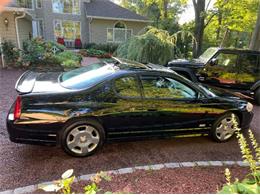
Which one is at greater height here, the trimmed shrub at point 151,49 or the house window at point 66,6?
the house window at point 66,6

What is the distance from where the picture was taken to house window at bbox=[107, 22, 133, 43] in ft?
65.3

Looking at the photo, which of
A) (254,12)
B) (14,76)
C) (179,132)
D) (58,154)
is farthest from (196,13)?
(58,154)

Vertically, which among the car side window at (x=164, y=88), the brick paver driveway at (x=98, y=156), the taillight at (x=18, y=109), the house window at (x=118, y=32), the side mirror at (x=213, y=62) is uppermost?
the house window at (x=118, y=32)

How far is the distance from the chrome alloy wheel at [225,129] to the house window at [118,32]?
668 inches

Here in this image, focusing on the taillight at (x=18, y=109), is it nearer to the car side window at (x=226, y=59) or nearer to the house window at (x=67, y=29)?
the car side window at (x=226, y=59)

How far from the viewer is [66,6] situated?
19.3 m

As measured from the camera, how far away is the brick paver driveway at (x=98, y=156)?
288 centimetres

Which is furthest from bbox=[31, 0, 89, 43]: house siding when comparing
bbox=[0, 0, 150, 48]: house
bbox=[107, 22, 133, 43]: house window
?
bbox=[107, 22, 133, 43]: house window

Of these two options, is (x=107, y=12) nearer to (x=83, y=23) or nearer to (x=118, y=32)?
(x=118, y=32)

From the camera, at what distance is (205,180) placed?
2.94 meters

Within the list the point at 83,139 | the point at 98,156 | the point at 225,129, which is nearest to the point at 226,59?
the point at 225,129

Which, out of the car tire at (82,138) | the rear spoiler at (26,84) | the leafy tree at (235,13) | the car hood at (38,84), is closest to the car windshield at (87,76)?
the car hood at (38,84)

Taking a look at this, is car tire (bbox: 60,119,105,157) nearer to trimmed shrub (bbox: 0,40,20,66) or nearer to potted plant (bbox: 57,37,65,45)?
trimmed shrub (bbox: 0,40,20,66)

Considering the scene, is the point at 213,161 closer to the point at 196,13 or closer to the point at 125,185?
the point at 125,185
